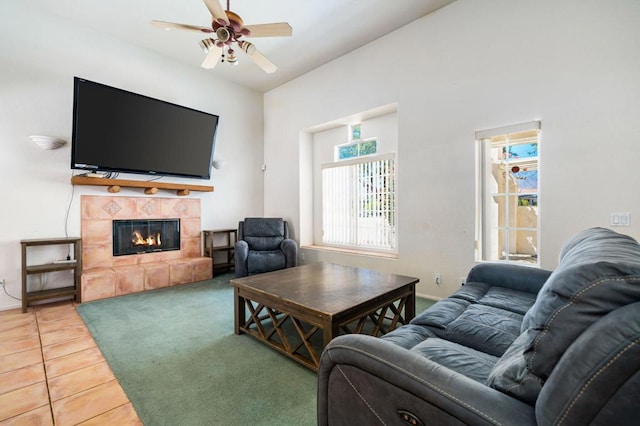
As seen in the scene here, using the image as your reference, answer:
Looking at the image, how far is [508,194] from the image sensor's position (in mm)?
3051

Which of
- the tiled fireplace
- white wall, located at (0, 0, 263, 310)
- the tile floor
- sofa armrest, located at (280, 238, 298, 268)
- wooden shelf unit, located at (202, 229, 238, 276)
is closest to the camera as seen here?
the tile floor

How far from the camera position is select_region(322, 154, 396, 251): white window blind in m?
4.27

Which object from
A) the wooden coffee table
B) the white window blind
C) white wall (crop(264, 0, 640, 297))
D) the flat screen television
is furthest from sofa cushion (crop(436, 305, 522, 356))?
the flat screen television

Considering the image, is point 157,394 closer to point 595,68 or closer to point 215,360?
point 215,360

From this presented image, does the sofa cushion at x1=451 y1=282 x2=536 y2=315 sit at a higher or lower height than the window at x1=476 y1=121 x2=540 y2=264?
lower

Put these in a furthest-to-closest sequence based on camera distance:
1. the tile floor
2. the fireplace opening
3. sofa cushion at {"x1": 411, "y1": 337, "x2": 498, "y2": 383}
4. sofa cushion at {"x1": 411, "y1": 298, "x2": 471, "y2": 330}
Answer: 1. the fireplace opening
2. sofa cushion at {"x1": 411, "y1": 298, "x2": 471, "y2": 330}
3. the tile floor
4. sofa cushion at {"x1": 411, "y1": 337, "x2": 498, "y2": 383}

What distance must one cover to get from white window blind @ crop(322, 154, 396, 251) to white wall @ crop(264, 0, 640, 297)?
16.5 inches

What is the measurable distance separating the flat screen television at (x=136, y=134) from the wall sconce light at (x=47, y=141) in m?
0.24

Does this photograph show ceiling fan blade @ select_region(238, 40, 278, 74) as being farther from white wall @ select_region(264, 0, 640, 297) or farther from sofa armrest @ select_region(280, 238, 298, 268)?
sofa armrest @ select_region(280, 238, 298, 268)

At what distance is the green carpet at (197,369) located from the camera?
1.58 metres

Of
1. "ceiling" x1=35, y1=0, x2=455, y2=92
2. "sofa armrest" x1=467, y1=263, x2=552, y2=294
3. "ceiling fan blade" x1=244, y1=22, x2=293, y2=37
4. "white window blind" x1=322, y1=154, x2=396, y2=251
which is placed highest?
"ceiling" x1=35, y1=0, x2=455, y2=92

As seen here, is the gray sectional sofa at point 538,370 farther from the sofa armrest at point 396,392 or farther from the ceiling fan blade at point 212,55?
the ceiling fan blade at point 212,55

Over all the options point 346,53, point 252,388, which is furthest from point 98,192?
point 346,53

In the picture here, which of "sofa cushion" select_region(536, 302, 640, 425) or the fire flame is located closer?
"sofa cushion" select_region(536, 302, 640, 425)
